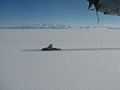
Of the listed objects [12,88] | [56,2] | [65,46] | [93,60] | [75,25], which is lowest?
[12,88]

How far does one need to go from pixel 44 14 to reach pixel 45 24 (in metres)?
0.10

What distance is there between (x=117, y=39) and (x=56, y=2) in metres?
0.70

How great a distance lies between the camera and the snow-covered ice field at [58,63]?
2.31 meters

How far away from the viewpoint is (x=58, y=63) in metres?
2.43

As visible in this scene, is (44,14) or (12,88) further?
(44,14)

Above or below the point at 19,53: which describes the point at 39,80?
below

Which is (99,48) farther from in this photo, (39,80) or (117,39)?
(39,80)

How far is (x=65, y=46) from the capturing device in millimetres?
2453

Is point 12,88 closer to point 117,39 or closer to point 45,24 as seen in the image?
point 45,24

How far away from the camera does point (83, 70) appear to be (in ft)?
8.04

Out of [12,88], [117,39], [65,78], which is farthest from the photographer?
[117,39]

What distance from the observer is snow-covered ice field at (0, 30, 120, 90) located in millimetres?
2312

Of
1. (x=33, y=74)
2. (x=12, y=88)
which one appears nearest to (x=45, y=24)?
(x=33, y=74)

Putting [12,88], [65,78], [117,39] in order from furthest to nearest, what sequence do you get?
[117,39]
[65,78]
[12,88]
